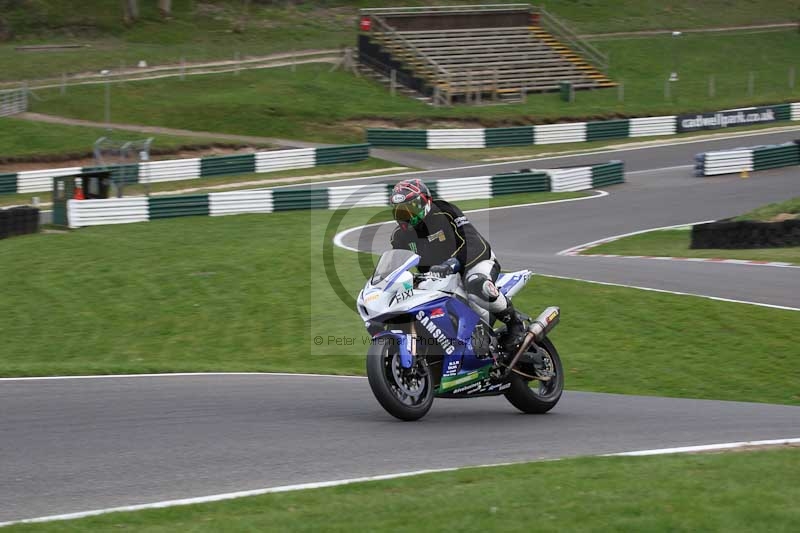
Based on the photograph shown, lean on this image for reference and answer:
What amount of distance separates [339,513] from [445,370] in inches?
131

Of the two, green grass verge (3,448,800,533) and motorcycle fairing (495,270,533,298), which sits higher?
motorcycle fairing (495,270,533,298)

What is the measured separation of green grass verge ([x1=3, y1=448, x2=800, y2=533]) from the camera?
5.77 metres

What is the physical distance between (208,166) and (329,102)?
437 inches

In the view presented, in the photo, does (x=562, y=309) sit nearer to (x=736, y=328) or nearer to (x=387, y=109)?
(x=736, y=328)

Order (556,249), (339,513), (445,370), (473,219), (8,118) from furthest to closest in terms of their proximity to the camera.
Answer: (8,118), (473,219), (556,249), (445,370), (339,513)

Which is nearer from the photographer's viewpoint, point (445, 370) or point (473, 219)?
point (445, 370)

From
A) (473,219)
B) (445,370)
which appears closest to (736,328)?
(445,370)

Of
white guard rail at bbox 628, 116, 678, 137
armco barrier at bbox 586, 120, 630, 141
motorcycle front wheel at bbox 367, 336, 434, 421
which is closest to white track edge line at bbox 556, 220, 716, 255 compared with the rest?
motorcycle front wheel at bbox 367, 336, 434, 421

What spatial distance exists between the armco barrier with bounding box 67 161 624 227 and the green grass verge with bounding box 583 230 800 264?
5837 mm

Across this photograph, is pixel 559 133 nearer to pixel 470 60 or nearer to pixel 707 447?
pixel 470 60

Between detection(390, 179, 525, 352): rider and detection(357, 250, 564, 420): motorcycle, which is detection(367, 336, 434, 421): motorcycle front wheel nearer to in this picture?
detection(357, 250, 564, 420): motorcycle

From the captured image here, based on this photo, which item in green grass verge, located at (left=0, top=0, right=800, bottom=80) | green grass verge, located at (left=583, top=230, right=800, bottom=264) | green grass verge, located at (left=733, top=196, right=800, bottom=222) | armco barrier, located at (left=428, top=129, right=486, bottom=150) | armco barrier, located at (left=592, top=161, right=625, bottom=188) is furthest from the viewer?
green grass verge, located at (left=0, top=0, right=800, bottom=80)

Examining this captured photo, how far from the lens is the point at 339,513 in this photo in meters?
6.05

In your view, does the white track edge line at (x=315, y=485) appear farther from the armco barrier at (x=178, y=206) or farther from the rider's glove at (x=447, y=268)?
the armco barrier at (x=178, y=206)
